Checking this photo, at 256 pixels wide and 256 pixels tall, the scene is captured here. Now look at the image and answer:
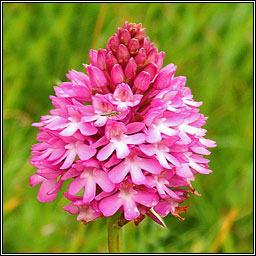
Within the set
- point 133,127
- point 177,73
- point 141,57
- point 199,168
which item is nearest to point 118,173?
point 133,127

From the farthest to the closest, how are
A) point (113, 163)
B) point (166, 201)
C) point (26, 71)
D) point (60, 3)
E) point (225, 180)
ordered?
1. point (60, 3)
2. point (26, 71)
3. point (225, 180)
4. point (166, 201)
5. point (113, 163)

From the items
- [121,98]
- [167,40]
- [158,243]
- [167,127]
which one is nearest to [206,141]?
[167,127]

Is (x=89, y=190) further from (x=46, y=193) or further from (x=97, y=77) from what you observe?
(x=97, y=77)

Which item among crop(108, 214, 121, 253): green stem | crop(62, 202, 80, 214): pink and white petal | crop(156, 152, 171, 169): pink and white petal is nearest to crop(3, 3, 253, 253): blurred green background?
crop(108, 214, 121, 253): green stem

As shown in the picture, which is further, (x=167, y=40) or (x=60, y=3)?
(x=60, y=3)

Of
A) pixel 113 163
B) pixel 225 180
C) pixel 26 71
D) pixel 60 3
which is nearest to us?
pixel 113 163

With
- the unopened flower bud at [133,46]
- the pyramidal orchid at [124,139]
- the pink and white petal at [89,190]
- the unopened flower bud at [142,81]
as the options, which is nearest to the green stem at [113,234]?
the pyramidal orchid at [124,139]

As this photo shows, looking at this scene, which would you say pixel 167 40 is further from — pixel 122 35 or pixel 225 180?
pixel 122 35
